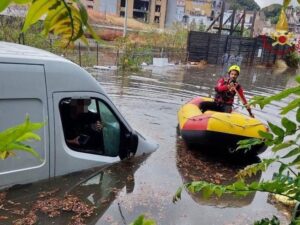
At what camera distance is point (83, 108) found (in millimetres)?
6059

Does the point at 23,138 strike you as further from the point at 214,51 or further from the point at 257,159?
the point at 214,51

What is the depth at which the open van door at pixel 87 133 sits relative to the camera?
5.55 metres

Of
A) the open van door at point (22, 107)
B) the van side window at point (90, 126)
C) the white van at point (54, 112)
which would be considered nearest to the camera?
the open van door at point (22, 107)

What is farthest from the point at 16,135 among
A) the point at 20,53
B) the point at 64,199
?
the point at 64,199

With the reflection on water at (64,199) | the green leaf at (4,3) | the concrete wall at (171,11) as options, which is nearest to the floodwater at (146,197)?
the reflection on water at (64,199)

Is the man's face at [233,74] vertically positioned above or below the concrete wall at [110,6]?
below

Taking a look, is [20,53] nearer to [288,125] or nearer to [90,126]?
[90,126]

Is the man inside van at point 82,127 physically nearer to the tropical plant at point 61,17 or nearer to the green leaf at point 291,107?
the green leaf at point 291,107

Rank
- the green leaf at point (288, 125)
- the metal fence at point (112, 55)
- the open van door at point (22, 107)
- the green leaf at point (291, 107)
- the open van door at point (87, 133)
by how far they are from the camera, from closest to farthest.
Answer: the green leaf at point (291, 107) < the green leaf at point (288, 125) < the open van door at point (22, 107) < the open van door at point (87, 133) < the metal fence at point (112, 55)

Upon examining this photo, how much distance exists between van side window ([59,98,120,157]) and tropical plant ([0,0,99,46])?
4932 mm

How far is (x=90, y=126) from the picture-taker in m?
6.22

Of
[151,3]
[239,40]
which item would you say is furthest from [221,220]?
[151,3]

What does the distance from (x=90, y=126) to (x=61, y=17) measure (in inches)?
223

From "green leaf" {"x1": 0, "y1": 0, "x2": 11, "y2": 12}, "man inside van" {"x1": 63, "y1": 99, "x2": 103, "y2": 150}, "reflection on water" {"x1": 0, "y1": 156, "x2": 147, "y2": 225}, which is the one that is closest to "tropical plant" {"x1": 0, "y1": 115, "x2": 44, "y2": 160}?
"green leaf" {"x1": 0, "y1": 0, "x2": 11, "y2": 12}
